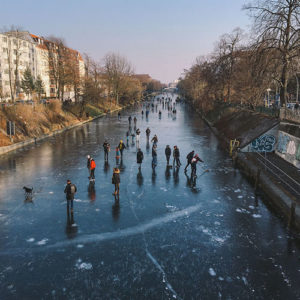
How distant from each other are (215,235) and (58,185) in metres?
8.35

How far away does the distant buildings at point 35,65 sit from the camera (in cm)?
4744

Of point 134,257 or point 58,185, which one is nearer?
point 134,257

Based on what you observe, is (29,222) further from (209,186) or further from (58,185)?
(209,186)

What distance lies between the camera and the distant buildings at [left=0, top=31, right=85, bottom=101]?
47.4 m

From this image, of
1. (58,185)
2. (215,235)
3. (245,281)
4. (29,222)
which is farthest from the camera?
(58,185)

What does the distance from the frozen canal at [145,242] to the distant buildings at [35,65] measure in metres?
32.6

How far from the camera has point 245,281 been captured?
6.93m

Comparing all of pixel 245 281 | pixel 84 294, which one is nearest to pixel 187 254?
pixel 245 281

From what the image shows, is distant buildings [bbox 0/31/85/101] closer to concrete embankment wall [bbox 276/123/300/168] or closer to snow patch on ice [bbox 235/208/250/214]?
concrete embankment wall [bbox 276/123/300/168]

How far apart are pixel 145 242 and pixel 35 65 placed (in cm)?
8399

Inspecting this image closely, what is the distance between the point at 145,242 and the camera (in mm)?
8672

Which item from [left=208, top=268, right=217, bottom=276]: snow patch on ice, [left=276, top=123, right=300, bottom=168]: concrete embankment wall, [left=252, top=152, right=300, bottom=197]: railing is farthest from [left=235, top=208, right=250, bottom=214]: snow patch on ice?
[left=276, top=123, right=300, bottom=168]: concrete embankment wall

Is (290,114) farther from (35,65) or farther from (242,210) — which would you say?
(35,65)

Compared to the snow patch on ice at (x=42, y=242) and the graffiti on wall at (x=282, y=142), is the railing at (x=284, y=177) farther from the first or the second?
the snow patch on ice at (x=42, y=242)
